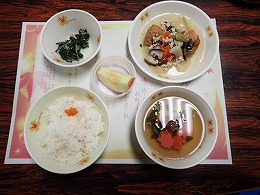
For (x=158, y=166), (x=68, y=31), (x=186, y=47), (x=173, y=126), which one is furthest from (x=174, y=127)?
(x=68, y=31)

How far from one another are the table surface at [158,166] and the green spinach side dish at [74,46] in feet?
0.57

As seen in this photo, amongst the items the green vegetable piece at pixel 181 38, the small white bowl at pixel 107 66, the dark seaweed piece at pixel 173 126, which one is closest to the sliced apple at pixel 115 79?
the small white bowl at pixel 107 66

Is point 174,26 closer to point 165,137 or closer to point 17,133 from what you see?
point 165,137

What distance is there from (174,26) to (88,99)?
2.43 ft

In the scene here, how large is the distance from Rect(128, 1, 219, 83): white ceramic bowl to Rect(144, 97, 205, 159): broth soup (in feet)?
0.49

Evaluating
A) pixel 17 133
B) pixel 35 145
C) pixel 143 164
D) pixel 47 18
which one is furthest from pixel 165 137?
pixel 47 18

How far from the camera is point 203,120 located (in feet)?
4.75

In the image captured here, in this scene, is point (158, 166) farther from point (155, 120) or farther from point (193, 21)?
point (193, 21)

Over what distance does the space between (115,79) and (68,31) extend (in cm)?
45

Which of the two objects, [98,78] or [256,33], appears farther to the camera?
[256,33]

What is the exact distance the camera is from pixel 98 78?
5.17 feet

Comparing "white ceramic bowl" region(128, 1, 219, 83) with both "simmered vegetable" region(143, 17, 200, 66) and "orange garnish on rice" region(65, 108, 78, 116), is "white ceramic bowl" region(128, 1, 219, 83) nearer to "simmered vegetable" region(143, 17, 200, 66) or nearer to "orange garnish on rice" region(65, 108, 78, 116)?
"simmered vegetable" region(143, 17, 200, 66)

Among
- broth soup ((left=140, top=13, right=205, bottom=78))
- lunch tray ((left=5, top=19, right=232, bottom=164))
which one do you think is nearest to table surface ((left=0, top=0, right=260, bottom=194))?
lunch tray ((left=5, top=19, right=232, bottom=164))

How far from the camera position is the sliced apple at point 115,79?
1.49m
